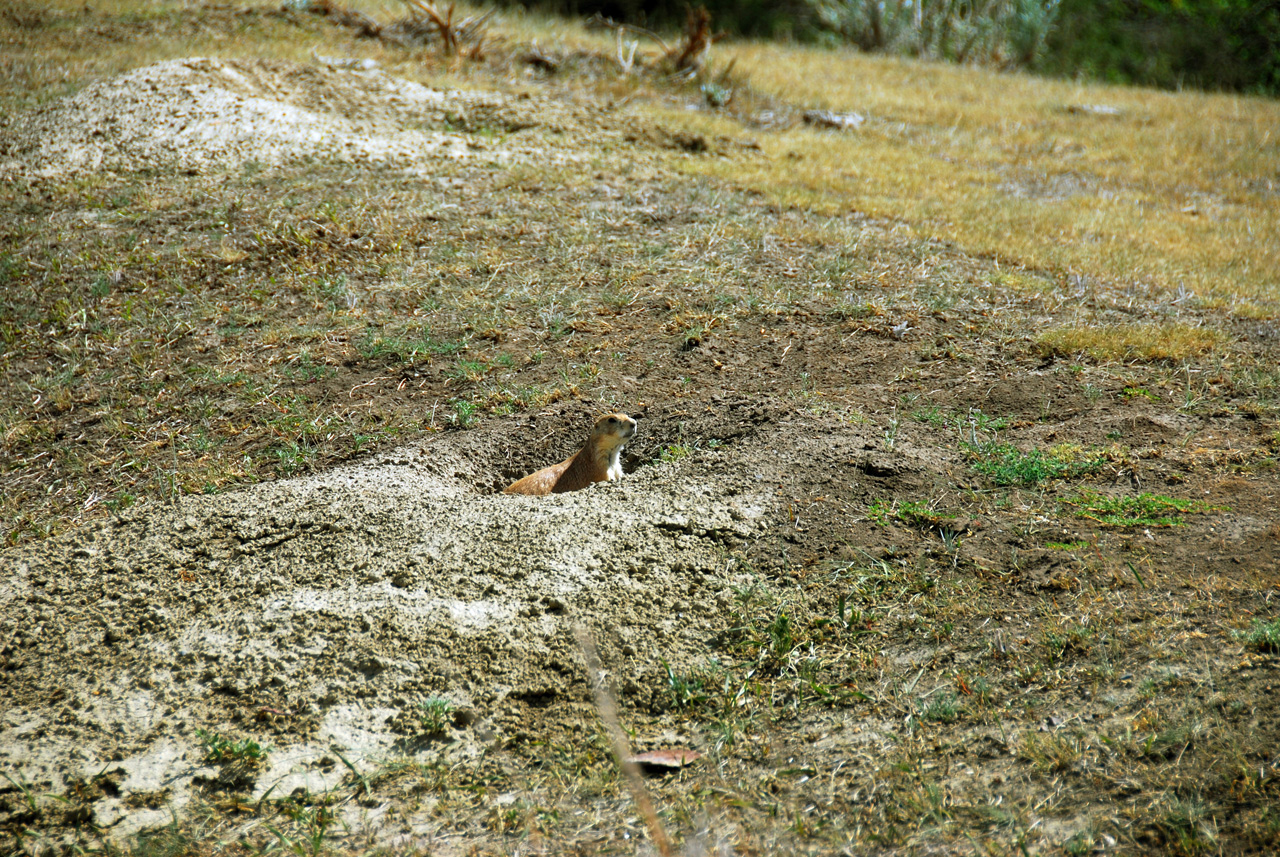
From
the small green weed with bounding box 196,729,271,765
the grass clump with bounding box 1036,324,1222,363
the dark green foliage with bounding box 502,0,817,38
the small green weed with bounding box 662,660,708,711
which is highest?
the dark green foliage with bounding box 502,0,817,38

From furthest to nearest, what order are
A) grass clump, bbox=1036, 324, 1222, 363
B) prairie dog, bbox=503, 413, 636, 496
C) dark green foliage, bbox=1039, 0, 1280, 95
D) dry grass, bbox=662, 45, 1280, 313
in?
1. dark green foliage, bbox=1039, 0, 1280, 95
2. dry grass, bbox=662, 45, 1280, 313
3. grass clump, bbox=1036, 324, 1222, 363
4. prairie dog, bbox=503, 413, 636, 496

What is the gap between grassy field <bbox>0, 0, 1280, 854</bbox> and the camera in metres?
2.52

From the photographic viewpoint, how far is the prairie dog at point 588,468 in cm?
432

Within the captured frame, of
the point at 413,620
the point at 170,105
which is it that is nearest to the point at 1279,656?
the point at 413,620

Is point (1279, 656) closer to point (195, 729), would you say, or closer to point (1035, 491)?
point (1035, 491)

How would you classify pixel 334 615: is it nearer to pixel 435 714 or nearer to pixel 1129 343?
pixel 435 714

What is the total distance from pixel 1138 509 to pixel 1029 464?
48 cm

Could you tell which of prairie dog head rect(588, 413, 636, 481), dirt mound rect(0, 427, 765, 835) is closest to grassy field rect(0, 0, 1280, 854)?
dirt mound rect(0, 427, 765, 835)

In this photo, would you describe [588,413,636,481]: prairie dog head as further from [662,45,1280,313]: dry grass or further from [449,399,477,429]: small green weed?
[662,45,1280,313]: dry grass

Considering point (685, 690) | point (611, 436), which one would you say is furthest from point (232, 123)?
point (685, 690)

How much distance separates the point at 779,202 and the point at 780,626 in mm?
5170

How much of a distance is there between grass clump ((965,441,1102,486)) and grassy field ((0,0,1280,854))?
0.02 m

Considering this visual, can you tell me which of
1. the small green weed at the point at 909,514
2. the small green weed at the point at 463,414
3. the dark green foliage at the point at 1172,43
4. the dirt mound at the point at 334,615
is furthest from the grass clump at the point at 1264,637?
the dark green foliage at the point at 1172,43

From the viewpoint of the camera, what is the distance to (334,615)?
318cm
